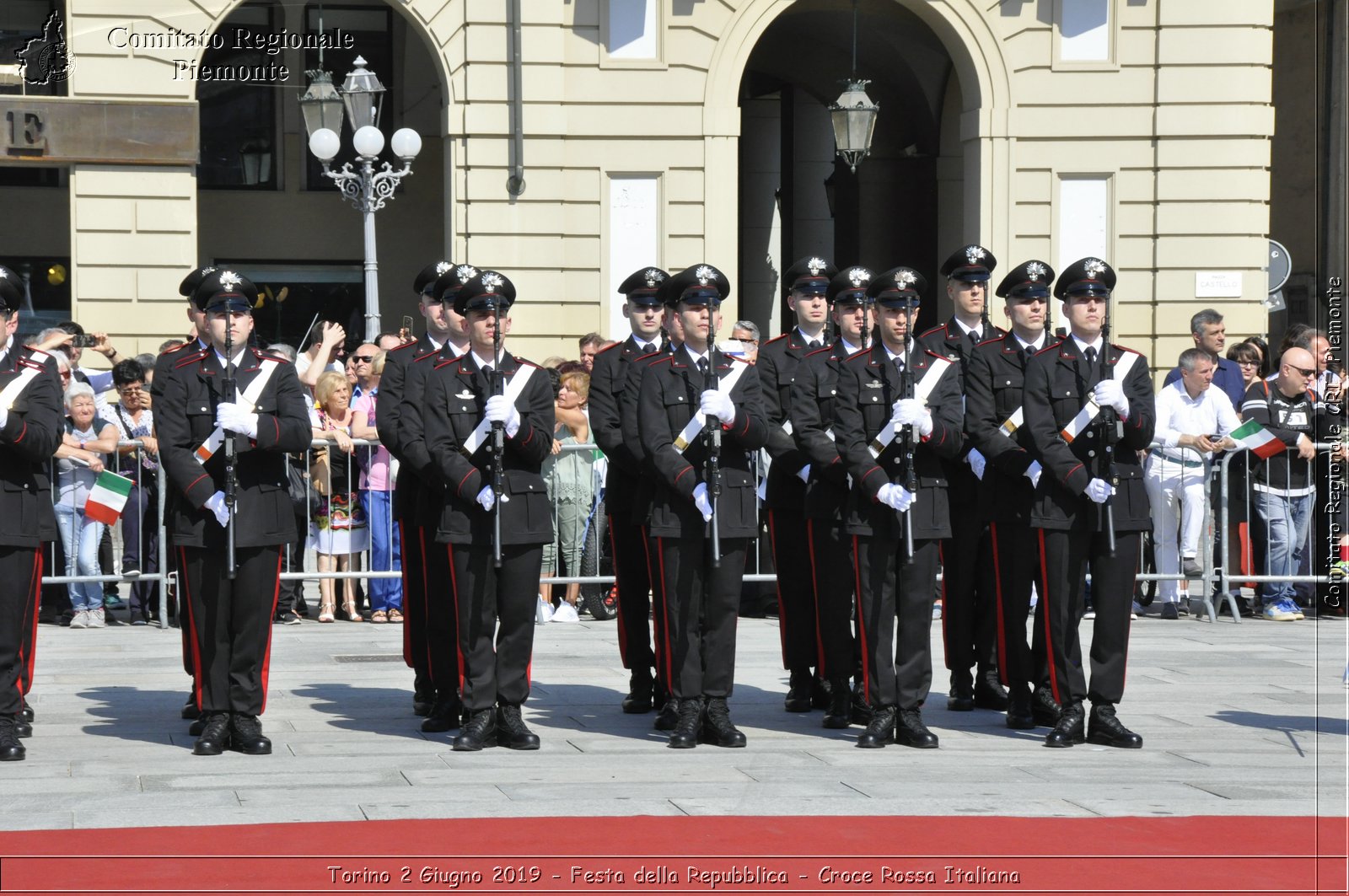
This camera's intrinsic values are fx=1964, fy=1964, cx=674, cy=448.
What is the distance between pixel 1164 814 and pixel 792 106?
63.5ft

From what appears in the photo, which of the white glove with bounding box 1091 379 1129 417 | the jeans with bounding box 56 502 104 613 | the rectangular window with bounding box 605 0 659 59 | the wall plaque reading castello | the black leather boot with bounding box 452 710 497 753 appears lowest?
the black leather boot with bounding box 452 710 497 753

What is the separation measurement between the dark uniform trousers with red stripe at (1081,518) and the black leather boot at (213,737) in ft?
11.6

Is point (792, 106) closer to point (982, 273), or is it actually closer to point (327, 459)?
point (327, 459)

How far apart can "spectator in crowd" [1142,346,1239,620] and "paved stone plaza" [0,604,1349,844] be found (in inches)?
86.7

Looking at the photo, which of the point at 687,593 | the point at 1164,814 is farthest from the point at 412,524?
the point at 1164,814

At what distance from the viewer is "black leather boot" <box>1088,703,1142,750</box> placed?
27.7ft

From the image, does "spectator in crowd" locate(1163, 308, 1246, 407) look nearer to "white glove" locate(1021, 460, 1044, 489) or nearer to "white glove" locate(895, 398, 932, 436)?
"white glove" locate(1021, 460, 1044, 489)

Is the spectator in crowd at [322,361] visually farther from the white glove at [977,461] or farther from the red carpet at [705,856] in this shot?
the red carpet at [705,856]

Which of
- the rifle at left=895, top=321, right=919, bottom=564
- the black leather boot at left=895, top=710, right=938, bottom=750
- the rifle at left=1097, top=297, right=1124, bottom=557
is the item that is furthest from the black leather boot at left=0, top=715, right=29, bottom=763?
the rifle at left=1097, top=297, right=1124, bottom=557

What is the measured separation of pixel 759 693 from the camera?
1002 centimetres

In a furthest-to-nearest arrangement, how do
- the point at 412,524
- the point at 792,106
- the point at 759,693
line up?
the point at 792,106, the point at 759,693, the point at 412,524

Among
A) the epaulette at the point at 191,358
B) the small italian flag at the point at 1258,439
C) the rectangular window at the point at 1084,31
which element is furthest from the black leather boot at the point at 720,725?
the rectangular window at the point at 1084,31

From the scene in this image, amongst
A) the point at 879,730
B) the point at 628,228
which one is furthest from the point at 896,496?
the point at 628,228

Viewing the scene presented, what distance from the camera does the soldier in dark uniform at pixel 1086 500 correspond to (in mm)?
8430
